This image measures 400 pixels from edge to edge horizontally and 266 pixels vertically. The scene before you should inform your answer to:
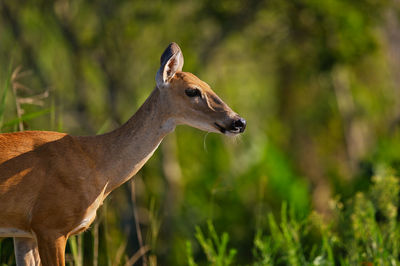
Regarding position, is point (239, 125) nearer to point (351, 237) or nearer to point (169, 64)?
point (169, 64)

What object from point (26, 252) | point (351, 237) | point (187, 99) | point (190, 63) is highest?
point (190, 63)

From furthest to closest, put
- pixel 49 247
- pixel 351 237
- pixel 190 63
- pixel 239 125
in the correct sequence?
1. pixel 190 63
2. pixel 351 237
3. pixel 239 125
4. pixel 49 247

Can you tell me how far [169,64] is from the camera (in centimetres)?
362

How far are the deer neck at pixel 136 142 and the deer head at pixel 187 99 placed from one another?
0.06 meters

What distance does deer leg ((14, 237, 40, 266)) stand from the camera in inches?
139

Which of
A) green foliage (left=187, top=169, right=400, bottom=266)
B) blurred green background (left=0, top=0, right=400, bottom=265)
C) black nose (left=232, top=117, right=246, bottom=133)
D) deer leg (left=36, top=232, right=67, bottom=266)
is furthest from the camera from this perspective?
blurred green background (left=0, top=0, right=400, bottom=265)

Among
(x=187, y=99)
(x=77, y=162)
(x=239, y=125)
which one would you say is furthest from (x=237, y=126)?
(x=77, y=162)

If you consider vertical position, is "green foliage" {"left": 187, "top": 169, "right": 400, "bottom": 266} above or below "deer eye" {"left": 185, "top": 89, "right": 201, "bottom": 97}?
below

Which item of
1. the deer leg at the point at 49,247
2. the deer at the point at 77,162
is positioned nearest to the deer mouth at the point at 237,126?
the deer at the point at 77,162

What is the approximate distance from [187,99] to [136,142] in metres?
0.34

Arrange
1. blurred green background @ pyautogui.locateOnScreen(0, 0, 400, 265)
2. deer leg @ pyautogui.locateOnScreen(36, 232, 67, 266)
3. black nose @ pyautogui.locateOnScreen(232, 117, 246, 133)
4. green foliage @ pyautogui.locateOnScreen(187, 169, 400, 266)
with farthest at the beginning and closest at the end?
1. blurred green background @ pyautogui.locateOnScreen(0, 0, 400, 265)
2. green foliage @ pyautogui.locateOnScreen(187, 169, 400, 266)
3. black nose @ pyautogui.locateOnScreen(232, 117, 246, 133)
4. deer leg @ pyautogui.locateOnScreen(36, 232, 67, 266)

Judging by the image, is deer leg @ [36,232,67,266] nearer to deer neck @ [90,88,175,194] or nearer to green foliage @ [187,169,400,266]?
deer neck @ [90,88,175,194]

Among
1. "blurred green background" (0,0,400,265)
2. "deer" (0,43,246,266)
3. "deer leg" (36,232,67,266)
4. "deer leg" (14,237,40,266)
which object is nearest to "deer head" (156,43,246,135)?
"deer" (0,43,246,266)

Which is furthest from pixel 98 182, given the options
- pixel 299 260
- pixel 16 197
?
pixel 299 260
